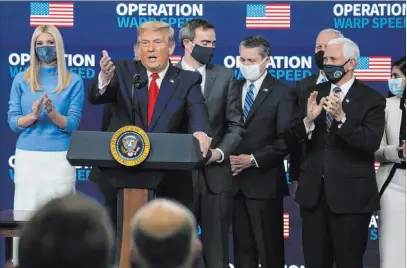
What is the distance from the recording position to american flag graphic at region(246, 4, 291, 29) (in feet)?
22.2

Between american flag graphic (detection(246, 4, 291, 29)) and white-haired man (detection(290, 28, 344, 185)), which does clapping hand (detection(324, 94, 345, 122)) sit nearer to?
white-haired man (detection(290, 28, 344, 185))

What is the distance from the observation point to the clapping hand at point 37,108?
529 centimetres

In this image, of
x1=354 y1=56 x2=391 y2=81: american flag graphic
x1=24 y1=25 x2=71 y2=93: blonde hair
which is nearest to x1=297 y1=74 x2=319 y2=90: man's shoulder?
x1=354 y1=56 x2=391 y2=81: american flag graphic

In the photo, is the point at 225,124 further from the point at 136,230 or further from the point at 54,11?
the point at 136,230

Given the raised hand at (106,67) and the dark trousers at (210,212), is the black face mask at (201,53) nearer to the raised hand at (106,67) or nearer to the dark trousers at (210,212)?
the dark trousers at (210,212)

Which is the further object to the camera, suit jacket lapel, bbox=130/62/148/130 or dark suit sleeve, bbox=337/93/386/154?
dark suit sleeve, bbox=337/93/386/154

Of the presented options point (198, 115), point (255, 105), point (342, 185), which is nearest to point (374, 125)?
point (342, 185)

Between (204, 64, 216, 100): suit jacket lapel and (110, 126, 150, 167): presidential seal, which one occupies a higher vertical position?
(204, 64, 216, 100): suit jacket lapel

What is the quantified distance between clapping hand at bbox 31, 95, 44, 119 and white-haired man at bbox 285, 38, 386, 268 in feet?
5.35

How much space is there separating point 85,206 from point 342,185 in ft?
13.0

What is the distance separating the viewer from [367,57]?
673cm

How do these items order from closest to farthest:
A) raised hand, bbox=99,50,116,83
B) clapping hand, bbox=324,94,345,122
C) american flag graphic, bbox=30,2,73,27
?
raised hand, bbox=99,50,116,83
clapping hand, bbox=324,94,345,122
american flag graphic, bbox=30,2,73,27

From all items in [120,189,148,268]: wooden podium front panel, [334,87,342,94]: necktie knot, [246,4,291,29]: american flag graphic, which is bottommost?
[120,189,148,268]: wooden podium front panel

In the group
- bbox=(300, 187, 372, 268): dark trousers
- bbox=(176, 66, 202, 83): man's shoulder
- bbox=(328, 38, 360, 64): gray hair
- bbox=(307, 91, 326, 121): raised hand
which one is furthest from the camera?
bbox=(328, 38, 360, 64): gray hair
